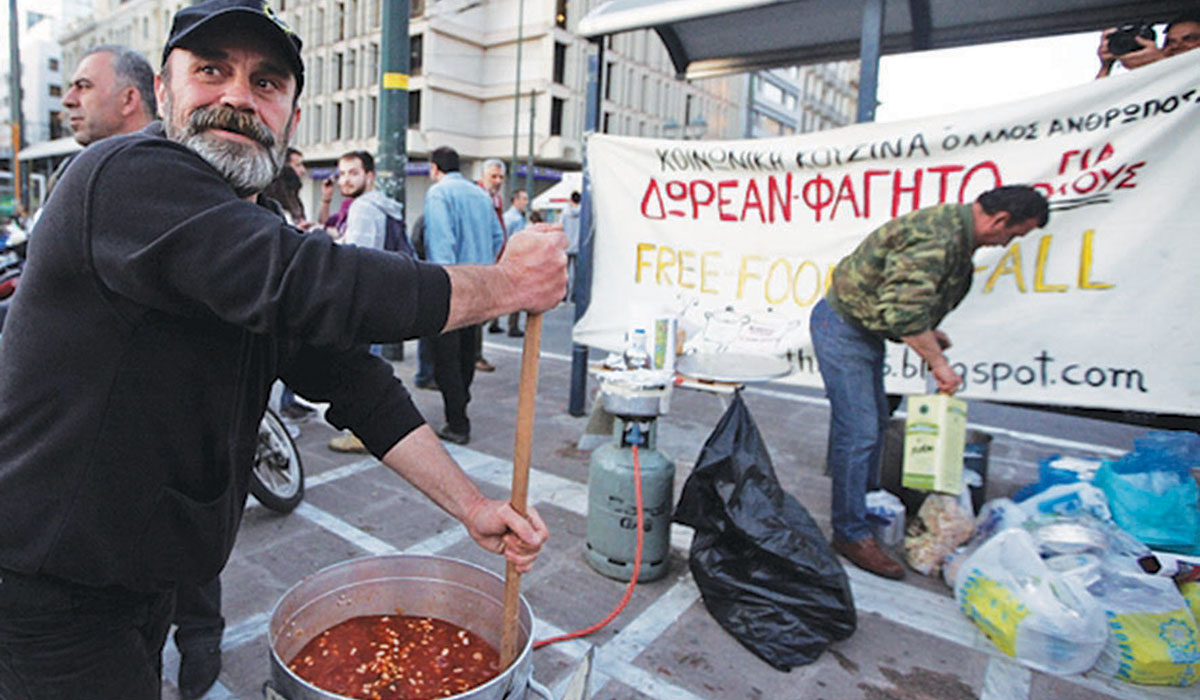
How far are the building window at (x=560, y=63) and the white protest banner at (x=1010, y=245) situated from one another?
3248 centimetres

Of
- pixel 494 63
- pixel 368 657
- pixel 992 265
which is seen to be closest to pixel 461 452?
pixel 368 657

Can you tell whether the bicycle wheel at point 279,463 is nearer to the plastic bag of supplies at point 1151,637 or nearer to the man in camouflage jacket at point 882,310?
the man in camouflage jacket at point 882,310

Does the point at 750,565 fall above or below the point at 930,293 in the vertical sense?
below

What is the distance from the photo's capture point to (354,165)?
204 inches

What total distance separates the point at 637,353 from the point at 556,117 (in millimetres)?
33469

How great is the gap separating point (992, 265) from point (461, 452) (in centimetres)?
368

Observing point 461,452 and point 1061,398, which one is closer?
point 1061,398

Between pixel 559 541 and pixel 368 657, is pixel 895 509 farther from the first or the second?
pixel 368 657

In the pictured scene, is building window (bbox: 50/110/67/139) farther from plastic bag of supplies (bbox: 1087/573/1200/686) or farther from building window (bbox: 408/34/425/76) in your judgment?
plastic bag of supplies (bbox: 1087/573/1200/686)

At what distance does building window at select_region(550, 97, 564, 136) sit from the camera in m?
35.3

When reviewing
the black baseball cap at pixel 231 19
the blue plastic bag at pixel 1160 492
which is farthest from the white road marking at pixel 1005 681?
the black baseball cap at pixel 231 19

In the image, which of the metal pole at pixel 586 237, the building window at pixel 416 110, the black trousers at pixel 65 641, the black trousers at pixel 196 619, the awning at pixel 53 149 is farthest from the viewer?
the awning at pixel 53 149

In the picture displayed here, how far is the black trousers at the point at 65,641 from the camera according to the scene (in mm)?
1201

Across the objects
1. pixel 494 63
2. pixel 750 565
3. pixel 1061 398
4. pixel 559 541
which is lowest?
pixel 559 541
